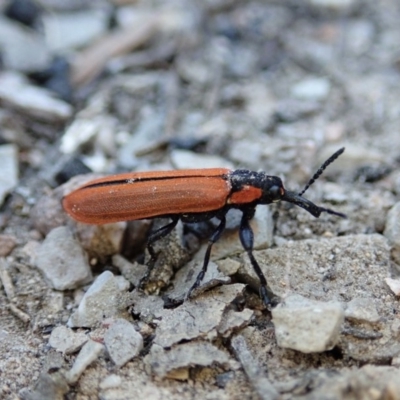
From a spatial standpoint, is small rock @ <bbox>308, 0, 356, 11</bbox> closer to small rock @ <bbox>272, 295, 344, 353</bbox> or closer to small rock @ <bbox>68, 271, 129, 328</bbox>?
small rock @ <bbox>68, 271, 129, 328</bbox>

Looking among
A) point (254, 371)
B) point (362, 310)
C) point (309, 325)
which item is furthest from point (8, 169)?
point (362, 310)

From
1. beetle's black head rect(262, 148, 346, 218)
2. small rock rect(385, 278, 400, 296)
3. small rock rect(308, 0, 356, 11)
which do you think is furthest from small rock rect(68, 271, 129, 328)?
small rock rect(308, 0, 356, 11)

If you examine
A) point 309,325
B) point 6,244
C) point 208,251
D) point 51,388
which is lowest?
point 6,244

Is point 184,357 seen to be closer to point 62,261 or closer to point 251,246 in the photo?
point 251,246

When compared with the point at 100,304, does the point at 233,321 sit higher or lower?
higher

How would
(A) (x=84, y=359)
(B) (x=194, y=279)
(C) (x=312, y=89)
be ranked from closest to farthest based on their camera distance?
(A) (x=84, y=359)
(B) (x=194, y=279)
(C) (x=312, y=89)

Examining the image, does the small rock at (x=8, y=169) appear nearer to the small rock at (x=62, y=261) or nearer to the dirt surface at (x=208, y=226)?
the dirt surface at (x=208, y=226)

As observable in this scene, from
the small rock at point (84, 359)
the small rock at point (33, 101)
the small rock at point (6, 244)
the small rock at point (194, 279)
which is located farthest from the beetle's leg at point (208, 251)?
the small rock at point (33, 101)
